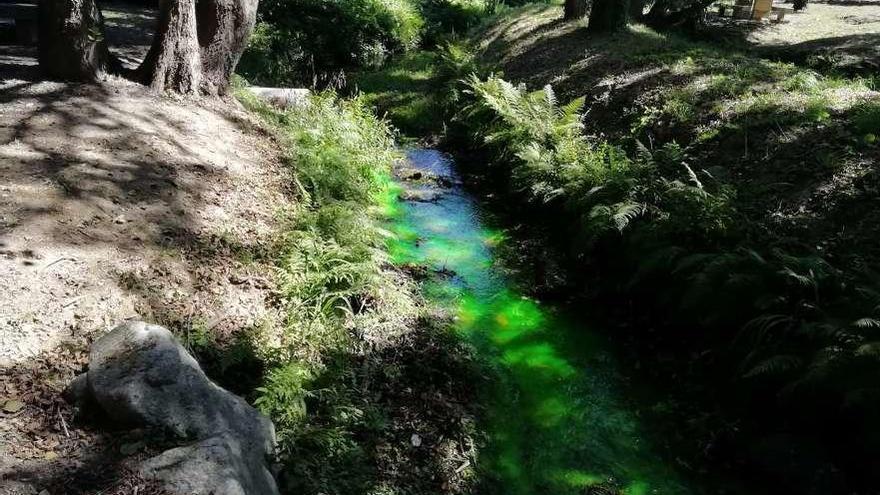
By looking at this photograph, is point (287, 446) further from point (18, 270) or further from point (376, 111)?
point (376, 111)

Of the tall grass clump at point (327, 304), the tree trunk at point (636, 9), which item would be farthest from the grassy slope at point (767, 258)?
the tree trunk at point (636, 9)

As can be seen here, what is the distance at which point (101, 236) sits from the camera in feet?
17.9

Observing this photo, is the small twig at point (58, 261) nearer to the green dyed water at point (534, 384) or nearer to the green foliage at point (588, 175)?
the green dyed water at point (534, 384)

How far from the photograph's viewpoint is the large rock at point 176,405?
131 inches

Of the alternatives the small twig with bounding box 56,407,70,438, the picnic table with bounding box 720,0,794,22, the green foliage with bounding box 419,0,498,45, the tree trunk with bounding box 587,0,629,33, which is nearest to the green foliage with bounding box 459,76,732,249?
→ the tree trunk with bounding box 587,0,629,33

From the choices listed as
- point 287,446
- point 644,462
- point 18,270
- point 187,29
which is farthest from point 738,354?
point 187,29

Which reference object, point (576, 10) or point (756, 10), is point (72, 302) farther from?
point (756, 10)

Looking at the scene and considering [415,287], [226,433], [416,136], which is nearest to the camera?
[226,433]

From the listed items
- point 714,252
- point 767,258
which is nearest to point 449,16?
point 714,252

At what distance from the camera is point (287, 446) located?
168 inches

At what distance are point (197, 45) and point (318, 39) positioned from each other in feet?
25.9

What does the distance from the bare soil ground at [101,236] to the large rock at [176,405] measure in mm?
201

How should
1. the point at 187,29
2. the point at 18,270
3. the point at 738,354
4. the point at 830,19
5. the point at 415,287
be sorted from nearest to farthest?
the point at 18,270 → the point at 738,354 → the point at 415,287 → the point at 187,29 → the point at 830,19

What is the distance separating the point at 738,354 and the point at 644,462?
144 cm
